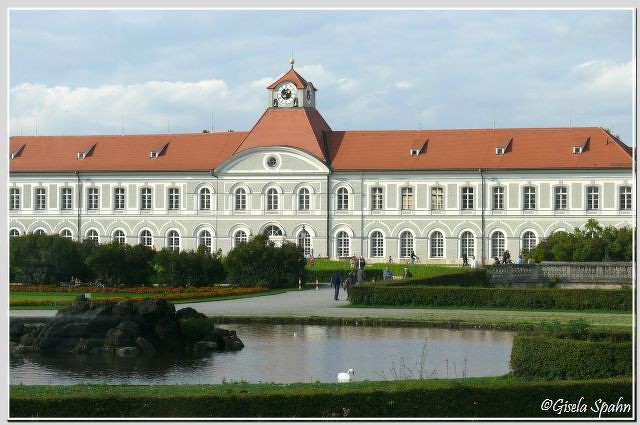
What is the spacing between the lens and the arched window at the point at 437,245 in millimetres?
60938

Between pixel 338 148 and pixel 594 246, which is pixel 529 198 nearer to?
pixel 338 148

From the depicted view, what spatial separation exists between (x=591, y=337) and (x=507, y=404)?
447 cm

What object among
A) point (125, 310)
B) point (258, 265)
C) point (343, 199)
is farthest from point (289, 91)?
point (125, 310)

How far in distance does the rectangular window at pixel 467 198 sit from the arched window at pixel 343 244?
6749 mm

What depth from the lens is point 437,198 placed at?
61.5 m

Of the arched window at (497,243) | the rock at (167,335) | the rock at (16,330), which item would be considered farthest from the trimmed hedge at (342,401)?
the arched window at (497,243)

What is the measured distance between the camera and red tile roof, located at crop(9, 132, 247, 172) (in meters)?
65.3

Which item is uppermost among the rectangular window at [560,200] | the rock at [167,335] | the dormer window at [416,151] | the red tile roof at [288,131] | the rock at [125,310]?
the red tile roof at [288,131]

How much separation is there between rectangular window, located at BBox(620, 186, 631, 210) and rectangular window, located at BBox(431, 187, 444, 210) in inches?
378

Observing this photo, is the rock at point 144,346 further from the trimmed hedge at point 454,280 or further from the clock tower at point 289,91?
the clock tower at point 289,91

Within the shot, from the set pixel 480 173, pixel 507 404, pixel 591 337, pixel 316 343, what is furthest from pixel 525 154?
pixel 507 404

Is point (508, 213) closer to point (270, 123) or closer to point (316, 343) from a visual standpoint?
point (270, 123)

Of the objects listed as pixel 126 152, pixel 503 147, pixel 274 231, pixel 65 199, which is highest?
pixel 126 152

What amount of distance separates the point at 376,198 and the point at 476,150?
6.22 metres
